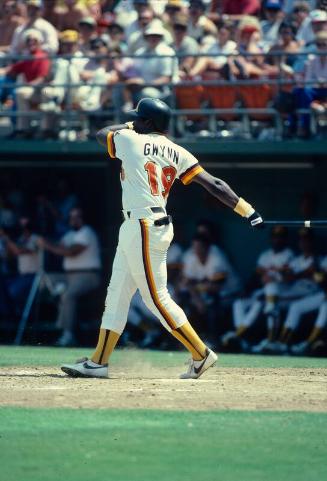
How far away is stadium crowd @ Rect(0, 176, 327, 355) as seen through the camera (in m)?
15.9

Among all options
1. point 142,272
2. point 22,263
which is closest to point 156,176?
point 142,272

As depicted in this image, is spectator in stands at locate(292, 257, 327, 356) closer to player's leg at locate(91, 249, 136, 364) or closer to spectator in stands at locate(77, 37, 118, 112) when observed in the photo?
spectator in stands at locate(77, 37, 118, 112)

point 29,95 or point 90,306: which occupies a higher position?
point 29,95

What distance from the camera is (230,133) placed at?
53.8 feet

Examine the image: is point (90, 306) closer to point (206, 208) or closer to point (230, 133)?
point (206, 208)

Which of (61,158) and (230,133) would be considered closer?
(230,133)

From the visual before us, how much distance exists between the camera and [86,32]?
1725 centimetres

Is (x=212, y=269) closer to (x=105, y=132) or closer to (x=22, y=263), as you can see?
(x=22, y=263)

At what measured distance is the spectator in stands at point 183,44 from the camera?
52.9 feet

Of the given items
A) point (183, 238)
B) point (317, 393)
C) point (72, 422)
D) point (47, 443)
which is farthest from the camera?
point (183, 238)

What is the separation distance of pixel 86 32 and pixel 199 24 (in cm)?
163

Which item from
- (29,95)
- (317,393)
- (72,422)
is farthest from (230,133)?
(72,422)

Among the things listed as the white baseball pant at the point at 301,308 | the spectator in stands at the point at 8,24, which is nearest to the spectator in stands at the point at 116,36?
the spectator in stands at the point at 8,24

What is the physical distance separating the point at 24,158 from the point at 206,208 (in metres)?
2.88
